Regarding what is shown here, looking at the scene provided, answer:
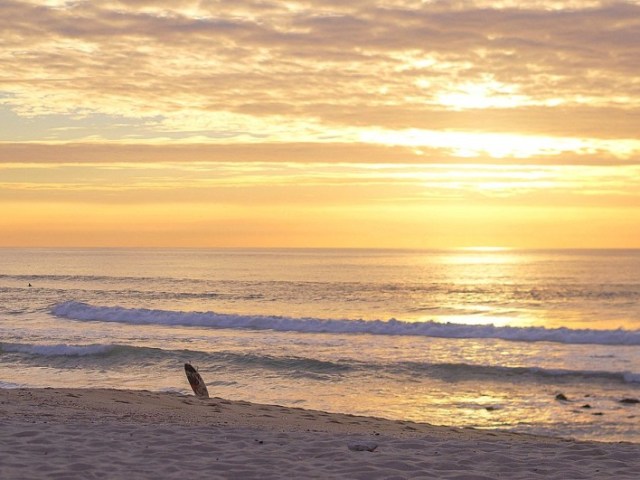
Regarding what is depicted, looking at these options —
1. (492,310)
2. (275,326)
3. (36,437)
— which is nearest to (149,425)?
(36,437)

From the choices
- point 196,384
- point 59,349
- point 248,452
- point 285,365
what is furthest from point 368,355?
point 248,452

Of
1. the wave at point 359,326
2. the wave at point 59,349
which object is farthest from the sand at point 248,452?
the wave at point 359,326

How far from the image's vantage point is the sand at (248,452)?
8.76 m

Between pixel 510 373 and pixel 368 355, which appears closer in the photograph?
pixel 510 373

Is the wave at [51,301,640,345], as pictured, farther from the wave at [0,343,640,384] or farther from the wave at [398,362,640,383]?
the wave at [0,343,640,384]

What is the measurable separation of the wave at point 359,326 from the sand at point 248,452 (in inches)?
816

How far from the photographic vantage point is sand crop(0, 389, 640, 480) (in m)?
8.76

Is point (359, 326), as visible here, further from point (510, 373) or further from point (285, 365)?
point (510, 373)

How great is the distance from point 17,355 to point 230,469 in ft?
66.9

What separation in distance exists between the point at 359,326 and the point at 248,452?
27.4 metres

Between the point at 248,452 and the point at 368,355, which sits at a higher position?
the point at 248,452

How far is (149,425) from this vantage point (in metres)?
Result: 11.8

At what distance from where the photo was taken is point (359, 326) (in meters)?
37.1

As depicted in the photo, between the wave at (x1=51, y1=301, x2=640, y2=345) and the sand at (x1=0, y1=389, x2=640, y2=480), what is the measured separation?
2072 centimetres
